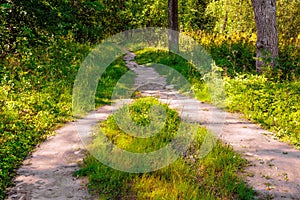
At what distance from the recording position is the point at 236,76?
33.0 feet

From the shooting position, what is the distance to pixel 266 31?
32.1 ft

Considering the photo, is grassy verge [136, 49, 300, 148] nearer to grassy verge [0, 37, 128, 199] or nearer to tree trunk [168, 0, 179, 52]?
grassy verge [0, 37, 128, 199]

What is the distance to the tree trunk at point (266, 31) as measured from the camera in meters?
9.64

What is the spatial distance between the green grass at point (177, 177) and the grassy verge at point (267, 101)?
1.86 m

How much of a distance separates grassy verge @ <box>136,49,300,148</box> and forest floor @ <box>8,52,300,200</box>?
28cm

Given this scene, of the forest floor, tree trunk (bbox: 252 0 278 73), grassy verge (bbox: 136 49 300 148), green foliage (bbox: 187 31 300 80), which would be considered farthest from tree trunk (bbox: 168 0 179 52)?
the forest floor

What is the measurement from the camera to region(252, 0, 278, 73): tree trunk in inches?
380

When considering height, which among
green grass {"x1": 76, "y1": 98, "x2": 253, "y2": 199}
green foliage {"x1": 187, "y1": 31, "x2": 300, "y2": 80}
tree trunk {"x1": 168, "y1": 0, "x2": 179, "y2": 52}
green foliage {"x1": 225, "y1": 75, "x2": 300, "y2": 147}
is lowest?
green grass {"x1": 76, "y1": 98, "x2": 253, "y2": 199}

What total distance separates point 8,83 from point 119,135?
4.10 meters

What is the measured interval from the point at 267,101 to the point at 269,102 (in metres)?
0.05

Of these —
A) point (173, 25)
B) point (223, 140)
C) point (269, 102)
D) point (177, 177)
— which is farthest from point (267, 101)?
point (173, 25)

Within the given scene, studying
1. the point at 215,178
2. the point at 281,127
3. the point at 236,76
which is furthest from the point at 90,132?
the point at 236,76

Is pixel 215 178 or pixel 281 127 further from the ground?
pixel 281 127

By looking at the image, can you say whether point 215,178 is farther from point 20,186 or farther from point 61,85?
point 61,85
